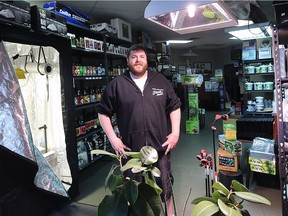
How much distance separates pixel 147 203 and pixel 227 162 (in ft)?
6.73

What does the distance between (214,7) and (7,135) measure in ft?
5.32

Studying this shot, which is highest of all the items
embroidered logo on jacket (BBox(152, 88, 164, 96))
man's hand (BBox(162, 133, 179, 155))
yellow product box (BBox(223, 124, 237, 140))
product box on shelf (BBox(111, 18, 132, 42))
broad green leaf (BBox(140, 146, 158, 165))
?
product box on shelf (BBox(111, 18, 132, 42))

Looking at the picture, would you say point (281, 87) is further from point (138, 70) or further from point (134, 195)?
point (134, 195)

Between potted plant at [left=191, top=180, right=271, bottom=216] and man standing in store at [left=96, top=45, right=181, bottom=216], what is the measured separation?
1.06 meters

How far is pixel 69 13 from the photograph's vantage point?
292 centimetres

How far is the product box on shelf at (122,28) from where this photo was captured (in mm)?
4047

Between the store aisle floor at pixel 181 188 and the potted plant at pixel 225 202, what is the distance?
0.92 m

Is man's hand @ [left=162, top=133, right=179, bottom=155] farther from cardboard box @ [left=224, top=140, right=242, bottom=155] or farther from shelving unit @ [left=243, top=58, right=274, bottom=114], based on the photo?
shelving unit @ [left=243, top=58, right=274, bottom=114]

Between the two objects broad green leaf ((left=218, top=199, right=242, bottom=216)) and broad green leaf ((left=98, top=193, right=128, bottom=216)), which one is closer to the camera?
broad green leaf ((left=218, top=199, right=242, bottom=216))

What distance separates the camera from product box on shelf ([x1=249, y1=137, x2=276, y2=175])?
2.31 m

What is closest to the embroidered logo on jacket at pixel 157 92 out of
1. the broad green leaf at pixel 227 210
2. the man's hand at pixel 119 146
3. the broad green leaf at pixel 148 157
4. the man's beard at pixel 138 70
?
the man's beard at pixel 138 70

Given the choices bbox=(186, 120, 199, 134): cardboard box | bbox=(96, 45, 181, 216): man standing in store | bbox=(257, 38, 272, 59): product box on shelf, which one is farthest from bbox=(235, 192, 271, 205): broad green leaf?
bbox=(186, 120, 199, 134): cardboard box

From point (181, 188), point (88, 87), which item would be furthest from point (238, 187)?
point (88, 87)

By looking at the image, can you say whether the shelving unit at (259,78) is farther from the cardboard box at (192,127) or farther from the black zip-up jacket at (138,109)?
the black zip-up jacket at (138,109)
